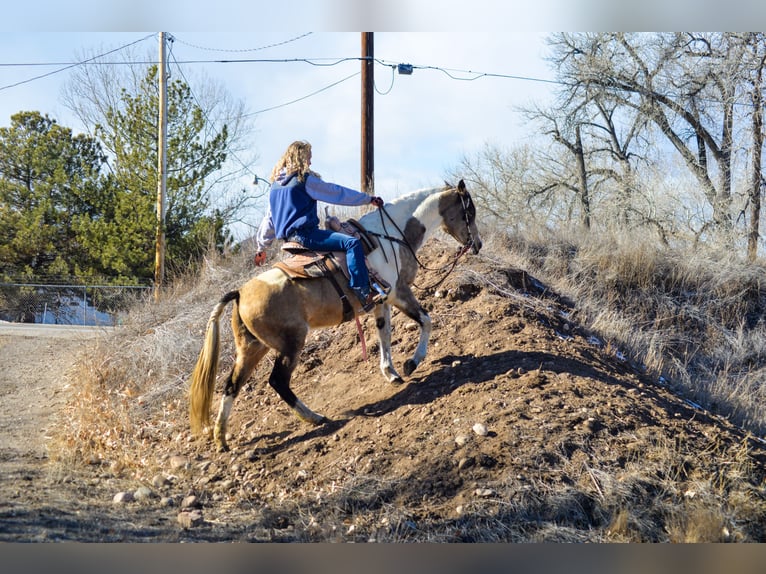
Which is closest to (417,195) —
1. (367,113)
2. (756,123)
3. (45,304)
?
(367,113)

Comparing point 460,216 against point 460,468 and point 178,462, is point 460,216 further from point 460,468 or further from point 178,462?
point 178,462

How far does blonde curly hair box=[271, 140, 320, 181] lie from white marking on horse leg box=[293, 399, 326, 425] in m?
2.38

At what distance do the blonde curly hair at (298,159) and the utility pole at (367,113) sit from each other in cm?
813

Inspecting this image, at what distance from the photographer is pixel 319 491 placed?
609 cm

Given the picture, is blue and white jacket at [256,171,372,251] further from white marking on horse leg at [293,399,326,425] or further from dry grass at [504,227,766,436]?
dry grass at [504,227,766,436]

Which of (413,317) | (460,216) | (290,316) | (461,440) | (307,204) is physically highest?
(307,204)

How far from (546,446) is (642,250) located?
946 centimetres

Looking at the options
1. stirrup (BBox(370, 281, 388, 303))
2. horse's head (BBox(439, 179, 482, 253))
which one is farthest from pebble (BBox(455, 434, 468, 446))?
horse's head (BBox(439, 179, 482, 253))

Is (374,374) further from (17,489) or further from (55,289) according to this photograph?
(55,289)

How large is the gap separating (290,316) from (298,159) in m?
1.59

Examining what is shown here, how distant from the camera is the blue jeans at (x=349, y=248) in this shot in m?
6.96

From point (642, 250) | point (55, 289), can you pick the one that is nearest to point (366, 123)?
point (642, 250)

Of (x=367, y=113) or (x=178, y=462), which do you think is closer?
(x=178, y=462)

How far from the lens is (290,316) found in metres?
6.81
